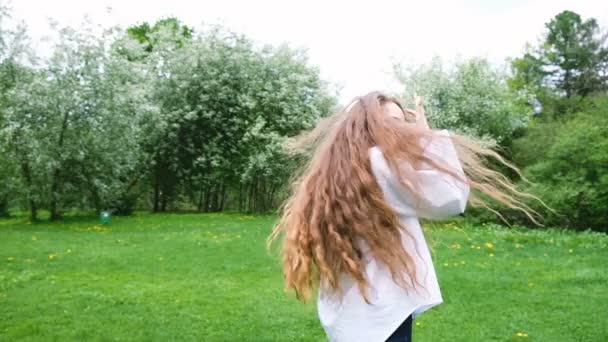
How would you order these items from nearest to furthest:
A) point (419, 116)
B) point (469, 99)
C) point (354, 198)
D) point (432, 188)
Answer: point (432, 188) < point (354, 198) < point (419, 116) < point (469, 99)

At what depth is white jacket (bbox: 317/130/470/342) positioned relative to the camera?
7.45 feet

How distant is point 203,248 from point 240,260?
1.65 m

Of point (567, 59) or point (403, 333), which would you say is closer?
point (403, 333)

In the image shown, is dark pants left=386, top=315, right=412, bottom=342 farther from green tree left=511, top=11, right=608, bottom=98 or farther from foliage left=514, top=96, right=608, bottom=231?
green tree left=511, top=11, right=608, bottom=98

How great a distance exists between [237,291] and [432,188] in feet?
20.5

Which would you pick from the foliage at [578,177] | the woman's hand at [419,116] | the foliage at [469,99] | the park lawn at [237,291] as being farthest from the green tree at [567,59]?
the woman's hand at [419,116]

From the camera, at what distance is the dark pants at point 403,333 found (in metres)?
2.33

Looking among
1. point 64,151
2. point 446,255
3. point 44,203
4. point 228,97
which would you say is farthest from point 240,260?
point 228,97

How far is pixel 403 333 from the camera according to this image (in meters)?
2.35

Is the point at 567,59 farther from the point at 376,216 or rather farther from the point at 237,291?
the point at 376,216

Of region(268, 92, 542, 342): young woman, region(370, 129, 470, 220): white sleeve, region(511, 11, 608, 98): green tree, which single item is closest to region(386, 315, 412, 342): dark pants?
region(268, 92, 542, 342): young woman

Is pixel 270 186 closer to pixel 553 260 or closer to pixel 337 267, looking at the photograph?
pixel 553 260


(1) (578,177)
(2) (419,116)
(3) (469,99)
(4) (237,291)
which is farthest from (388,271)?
(3) (469,99)

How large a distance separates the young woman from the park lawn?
739 millimetres
